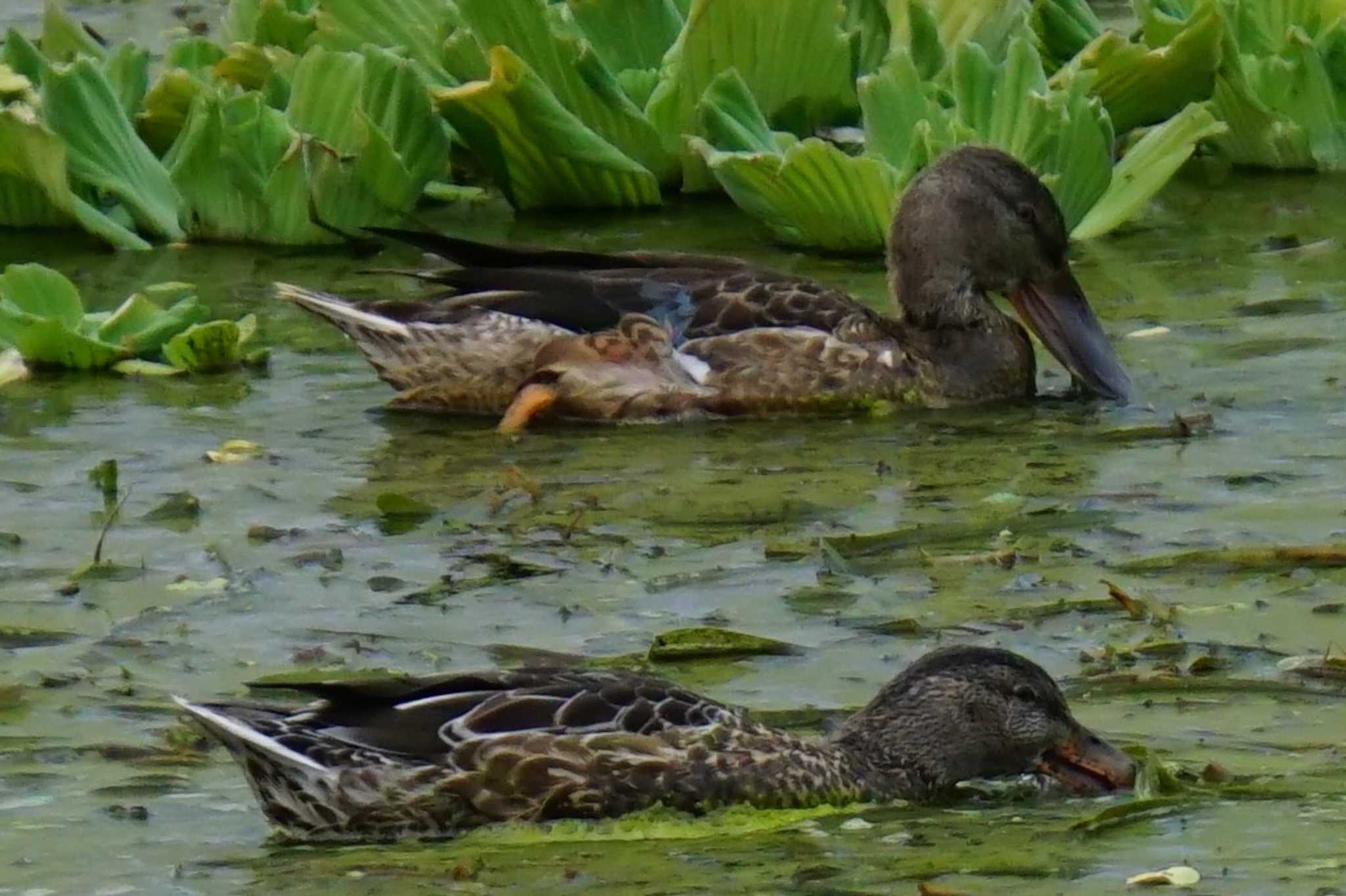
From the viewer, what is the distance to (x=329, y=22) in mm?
11305

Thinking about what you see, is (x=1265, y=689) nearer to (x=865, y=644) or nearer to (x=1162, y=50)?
(x=865, y=644)

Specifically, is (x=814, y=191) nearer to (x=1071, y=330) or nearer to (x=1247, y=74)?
(x=1071, y=330)

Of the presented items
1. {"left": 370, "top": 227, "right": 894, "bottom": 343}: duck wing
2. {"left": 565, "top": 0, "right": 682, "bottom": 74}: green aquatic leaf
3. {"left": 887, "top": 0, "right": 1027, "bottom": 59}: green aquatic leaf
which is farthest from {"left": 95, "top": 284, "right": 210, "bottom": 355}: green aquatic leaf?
{"left": 887, "top": 0, "right": 1027, "bottom": 59}: green aquatic leaf

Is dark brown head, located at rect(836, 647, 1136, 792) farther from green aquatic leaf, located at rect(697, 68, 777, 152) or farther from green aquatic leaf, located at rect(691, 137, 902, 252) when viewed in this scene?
green aquatic leaf, located at rect(697, 68, 777, 152)

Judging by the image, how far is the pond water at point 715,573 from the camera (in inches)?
213

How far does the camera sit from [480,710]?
5.61m

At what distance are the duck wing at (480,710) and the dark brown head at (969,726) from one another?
12.6 inches

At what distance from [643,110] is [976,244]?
6.35 feet

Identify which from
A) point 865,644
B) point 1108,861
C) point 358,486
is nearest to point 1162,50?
point 358,486

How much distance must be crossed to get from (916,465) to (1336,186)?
10.9 feet

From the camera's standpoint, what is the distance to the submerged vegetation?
403 inches

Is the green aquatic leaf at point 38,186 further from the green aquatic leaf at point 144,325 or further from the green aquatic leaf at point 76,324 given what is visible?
the green aquatic leaf at point 144,325

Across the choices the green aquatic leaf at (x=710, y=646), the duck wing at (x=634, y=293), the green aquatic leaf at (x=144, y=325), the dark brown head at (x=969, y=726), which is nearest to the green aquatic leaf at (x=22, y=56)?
the green aquatic leaf at (x=144, y=325)

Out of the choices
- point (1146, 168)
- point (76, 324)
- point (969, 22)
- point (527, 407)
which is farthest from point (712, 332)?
point (969, 22)
